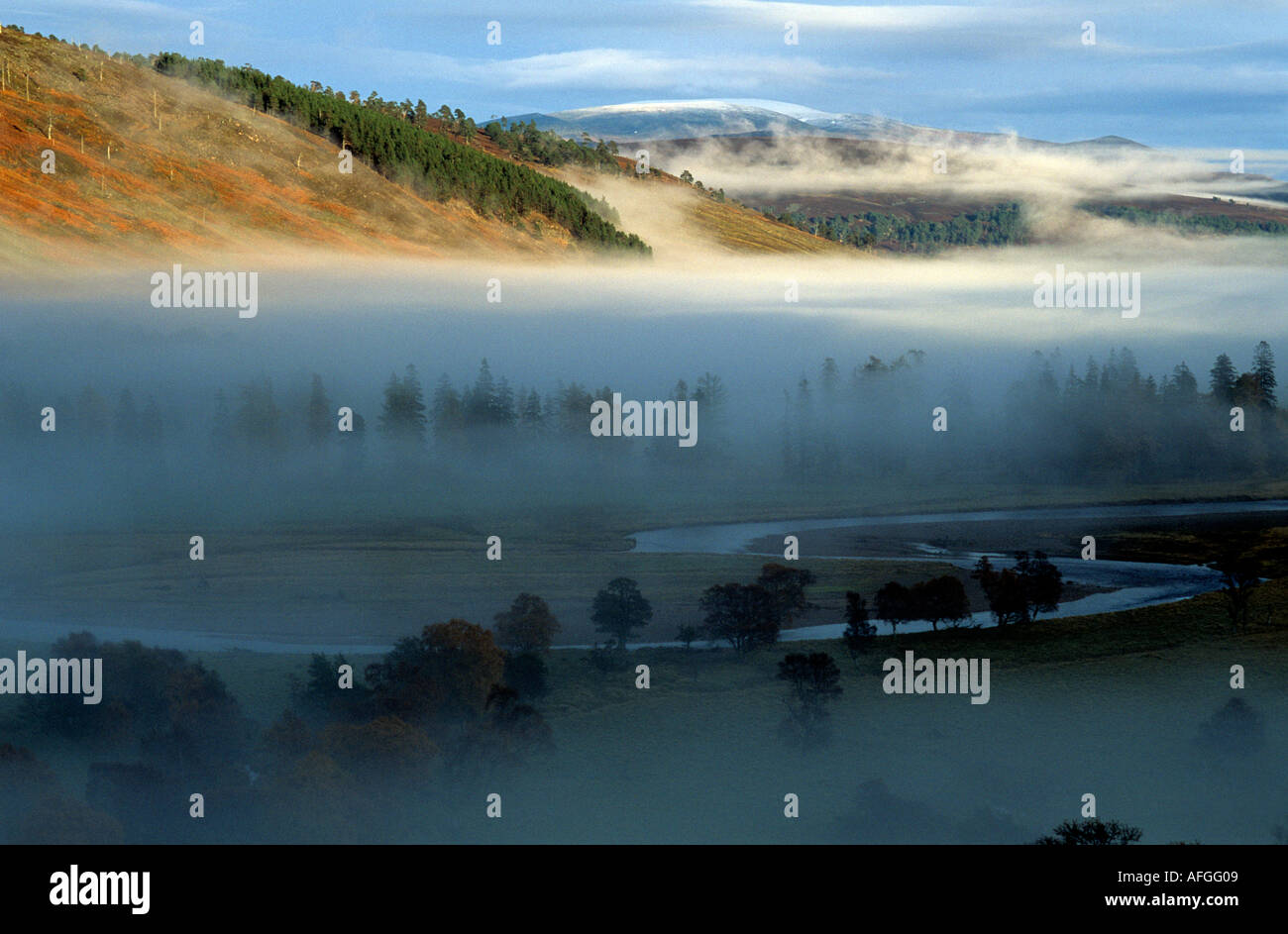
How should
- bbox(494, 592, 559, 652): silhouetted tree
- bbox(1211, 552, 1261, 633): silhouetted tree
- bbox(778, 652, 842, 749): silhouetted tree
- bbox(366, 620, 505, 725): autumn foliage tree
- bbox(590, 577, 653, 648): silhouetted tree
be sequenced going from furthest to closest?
bbox(1211, 552, 1261, 633): silhouetted tree < bbox(590, 577, 653, 648): silhouetted tree < bbox(494, 592, 559, 652): silhouetted tree < bbox(366, 620, 505, 725): autumn foliage tree < bbox(778, 652, 842, 749): silhouetted tree

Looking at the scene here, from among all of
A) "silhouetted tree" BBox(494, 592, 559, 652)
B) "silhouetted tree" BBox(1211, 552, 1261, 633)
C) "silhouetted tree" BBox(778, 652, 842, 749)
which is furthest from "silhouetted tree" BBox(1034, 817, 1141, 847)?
"silhouetted tree" BBox(1211, 552, 1261, 633)

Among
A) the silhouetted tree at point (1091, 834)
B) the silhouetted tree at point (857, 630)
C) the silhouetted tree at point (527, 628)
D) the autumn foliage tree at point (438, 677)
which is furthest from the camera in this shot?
the silhouetted tree at point (527, 628)

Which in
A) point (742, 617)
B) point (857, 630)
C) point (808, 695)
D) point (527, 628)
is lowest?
point (808, 695)

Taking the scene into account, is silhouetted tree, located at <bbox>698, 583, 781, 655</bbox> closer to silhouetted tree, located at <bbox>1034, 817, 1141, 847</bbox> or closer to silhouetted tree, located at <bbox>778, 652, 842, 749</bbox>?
silhouetted tree, located at <bbox>778, 652, 842, 749</bbox>

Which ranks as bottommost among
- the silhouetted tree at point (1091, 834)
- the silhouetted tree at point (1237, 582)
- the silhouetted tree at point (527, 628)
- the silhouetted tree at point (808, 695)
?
the silhouetted tree at point (1091, 834)

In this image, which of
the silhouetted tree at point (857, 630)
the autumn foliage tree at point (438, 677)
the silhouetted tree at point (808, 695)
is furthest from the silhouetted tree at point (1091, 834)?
the autumn foliage tree at point (438, 677)

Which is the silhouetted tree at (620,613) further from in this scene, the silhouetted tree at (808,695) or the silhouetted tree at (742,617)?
the silhouetted tree at (808,695)

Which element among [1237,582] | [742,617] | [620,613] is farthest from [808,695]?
[1237,582]

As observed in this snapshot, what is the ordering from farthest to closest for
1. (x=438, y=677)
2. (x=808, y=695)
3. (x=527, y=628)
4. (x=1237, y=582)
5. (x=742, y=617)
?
(x=1237, y=582), (x=527, y=628), (x=742, y=617), (x=438, y=677), (x=808, y=695)

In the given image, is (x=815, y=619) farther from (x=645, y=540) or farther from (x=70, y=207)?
(x=70, y=207)

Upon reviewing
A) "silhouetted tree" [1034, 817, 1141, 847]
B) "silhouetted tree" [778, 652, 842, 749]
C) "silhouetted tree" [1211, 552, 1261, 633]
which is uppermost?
"silhouetted tree" [1211, 552, 1261, 633]

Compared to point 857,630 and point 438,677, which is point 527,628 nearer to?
point 438,677
